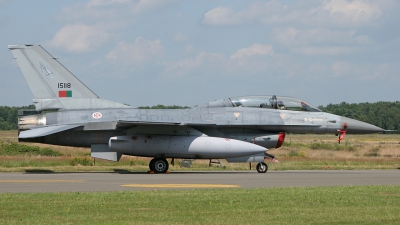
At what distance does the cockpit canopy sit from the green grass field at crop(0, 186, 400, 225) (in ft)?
31.4

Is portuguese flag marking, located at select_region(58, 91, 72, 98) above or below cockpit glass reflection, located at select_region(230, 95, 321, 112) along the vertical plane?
above

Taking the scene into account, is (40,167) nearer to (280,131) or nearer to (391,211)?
(280,131)

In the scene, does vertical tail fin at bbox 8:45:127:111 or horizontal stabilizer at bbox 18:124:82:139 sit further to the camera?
vertical tail fin at bbox 8:45:127:111

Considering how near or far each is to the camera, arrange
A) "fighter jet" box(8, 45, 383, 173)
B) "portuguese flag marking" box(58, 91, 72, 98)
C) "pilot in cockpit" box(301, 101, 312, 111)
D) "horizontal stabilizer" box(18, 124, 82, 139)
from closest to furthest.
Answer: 1. "horizontal stabilizer" box(18, 124, 82, 139)
2. "fighter jet" box(8, 45, 383, 173)
3. "portuguese flag marking" box(58, 91, 72, 98)
4. "pilot in cockpit" box(301, 101, 312, 111)

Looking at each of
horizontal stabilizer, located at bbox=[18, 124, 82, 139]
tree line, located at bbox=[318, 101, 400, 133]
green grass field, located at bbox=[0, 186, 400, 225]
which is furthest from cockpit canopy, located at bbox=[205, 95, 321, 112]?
tree line, located at bbox=[318, 101, 400, 133]

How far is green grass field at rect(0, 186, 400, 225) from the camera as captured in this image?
33.6 ft

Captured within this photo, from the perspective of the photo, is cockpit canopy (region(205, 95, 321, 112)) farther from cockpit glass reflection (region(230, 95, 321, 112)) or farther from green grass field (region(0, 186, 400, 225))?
green grass field (region(0, 186, 400, 225))

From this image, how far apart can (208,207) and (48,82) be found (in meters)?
13.9

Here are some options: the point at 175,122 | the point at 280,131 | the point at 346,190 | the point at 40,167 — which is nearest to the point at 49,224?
the point at 346,190

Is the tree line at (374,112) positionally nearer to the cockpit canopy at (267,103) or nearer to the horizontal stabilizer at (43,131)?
the cockpit canopy at (267,103)

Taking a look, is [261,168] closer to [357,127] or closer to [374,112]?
[357,127]

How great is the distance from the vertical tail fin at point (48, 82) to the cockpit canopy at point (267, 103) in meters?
4.74

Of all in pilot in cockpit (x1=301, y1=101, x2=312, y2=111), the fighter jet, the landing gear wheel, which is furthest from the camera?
pilot in cockpit (x1=301, y1=101, x2=312, y2=111)

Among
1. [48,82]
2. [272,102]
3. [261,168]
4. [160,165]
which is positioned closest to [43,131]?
[48,82]
